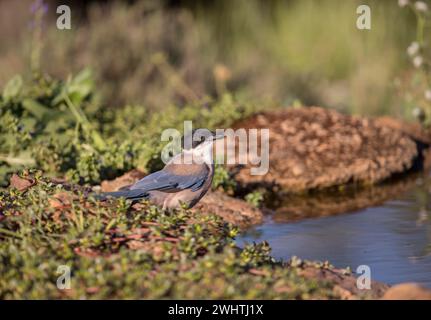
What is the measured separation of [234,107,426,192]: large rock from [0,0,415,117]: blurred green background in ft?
2.79

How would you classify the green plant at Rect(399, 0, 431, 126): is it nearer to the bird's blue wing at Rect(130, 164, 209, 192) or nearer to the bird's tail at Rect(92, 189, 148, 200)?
the bird's blue wing at Rect(130, 164, 209, 192)

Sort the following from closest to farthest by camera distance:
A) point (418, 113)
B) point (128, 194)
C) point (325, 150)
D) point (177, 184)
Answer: point (128, 194)
point (177, 184)
point (325, 150)
point (418, 113)

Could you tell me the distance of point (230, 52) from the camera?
1184 centimetres

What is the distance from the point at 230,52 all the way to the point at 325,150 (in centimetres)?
465

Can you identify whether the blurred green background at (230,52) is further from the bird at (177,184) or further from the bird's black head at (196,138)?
the bird at (177,184)

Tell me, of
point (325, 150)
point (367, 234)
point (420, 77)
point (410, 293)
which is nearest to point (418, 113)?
point (420, 77)

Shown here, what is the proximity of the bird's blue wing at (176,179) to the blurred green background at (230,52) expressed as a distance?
3.38 metres

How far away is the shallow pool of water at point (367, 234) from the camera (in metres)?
5.06

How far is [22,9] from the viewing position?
→ 37.4 ft

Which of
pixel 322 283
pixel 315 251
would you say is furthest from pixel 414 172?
pixel 322 283

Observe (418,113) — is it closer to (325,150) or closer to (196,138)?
(325,150)

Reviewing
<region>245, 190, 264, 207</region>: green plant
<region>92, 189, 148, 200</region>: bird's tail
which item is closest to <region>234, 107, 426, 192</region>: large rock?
<region>245, 190, 264, 207</region>: green plant

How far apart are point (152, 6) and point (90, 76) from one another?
10.5ft

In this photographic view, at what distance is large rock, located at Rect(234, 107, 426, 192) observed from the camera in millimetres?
7230
